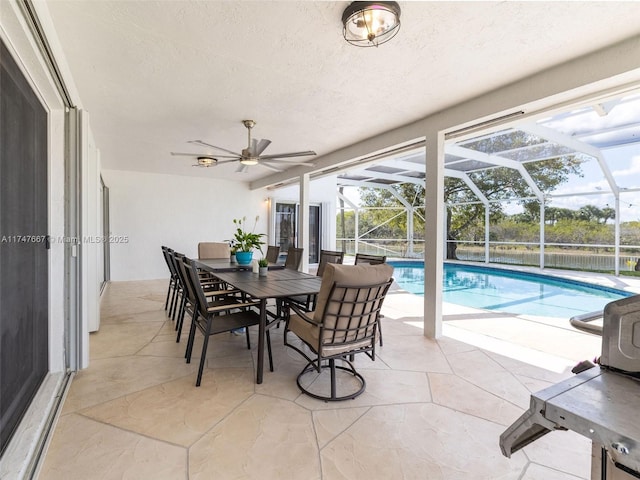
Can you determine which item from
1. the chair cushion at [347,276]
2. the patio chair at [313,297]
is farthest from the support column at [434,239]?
the chair cushion at [347,276]

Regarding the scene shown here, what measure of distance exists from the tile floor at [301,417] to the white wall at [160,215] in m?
4.27

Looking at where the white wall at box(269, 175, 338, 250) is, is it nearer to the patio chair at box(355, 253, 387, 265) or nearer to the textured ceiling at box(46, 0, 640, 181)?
the textured ceiling at box(46, 0, 640, 181)

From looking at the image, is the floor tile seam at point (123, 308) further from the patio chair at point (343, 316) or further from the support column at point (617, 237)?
the support column at point (617, 237)

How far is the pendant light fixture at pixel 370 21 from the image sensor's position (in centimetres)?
181

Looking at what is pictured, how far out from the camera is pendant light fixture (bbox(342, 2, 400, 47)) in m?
1.81

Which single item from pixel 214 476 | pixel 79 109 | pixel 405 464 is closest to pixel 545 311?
pixel 405 464

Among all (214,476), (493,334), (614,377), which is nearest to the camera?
(614,377)

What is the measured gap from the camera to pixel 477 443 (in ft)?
5.96

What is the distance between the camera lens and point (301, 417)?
80.0 inches

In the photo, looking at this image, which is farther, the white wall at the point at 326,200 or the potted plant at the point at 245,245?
the white wall at the point at 326,200

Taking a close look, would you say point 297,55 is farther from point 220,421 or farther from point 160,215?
point 160,215

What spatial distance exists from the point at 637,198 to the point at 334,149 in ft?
24.7

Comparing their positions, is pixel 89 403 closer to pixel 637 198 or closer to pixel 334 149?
pixel 334 149

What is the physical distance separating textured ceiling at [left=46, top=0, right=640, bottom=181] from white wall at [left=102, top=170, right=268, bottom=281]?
11.5 feet
